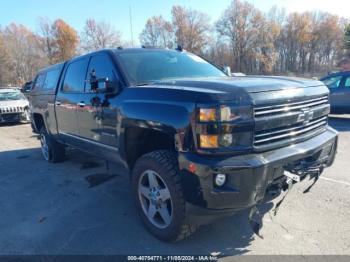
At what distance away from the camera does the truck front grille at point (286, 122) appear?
247 cm

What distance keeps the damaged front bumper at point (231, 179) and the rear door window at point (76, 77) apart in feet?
8.19

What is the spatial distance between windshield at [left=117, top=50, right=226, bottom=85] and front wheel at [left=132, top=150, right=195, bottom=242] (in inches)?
40.6

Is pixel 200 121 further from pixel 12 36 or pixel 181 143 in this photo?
pixel 12 36

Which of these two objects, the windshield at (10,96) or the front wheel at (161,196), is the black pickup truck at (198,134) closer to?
the front wheel at (161,196)

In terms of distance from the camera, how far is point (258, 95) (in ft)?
8.09

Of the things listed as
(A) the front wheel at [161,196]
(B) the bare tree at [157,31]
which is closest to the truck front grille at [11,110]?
(A) the front wheel at [161,196]

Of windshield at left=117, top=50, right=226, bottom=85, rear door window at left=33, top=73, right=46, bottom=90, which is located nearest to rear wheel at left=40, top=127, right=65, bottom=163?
rear door window at left=33, top=73, right=46, bottom=90

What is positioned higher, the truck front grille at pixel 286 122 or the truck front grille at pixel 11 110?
the truck front grille at pixel 286 122

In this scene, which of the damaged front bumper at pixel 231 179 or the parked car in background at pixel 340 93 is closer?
the damaged front bumper at pixel 231 179

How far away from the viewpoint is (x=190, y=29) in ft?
198

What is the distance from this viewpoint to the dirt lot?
2.83m

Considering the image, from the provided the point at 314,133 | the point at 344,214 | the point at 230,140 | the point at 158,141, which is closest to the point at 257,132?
the point at 230,140

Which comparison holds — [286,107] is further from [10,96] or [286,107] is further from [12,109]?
[10,96]

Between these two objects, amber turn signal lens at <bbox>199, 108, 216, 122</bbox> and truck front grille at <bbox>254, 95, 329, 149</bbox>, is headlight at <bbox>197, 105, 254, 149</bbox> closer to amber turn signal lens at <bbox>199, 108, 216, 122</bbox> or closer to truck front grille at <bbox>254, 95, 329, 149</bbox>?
amber turn signal lens at <bbox>199, 108, 216, 122</bbox>
